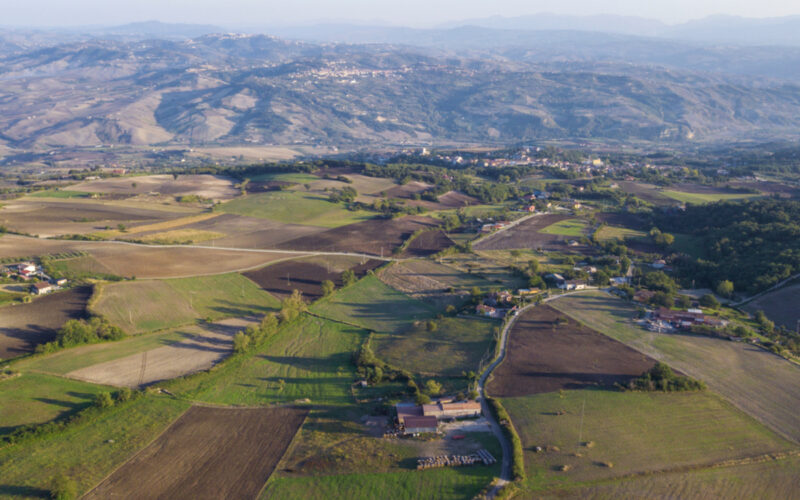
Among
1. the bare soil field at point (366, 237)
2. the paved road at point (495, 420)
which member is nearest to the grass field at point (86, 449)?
the paved road at point (495, 420)

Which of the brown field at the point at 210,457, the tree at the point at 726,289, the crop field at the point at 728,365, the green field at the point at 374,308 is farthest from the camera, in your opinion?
the tree at the point at 726,289

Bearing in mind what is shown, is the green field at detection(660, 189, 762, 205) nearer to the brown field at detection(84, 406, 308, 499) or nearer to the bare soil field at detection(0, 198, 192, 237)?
the bare soil field at detection(0, 198, 192, 237)

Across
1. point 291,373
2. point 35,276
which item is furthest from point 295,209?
point 291,373

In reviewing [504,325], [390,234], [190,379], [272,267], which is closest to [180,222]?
[272,267]

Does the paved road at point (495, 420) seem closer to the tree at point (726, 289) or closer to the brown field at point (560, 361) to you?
the brown field at point (560, 361)

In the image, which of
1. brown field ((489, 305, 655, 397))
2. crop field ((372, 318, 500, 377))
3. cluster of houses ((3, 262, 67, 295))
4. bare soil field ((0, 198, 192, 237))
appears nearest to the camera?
brown field ((489, 305, 655, 397))

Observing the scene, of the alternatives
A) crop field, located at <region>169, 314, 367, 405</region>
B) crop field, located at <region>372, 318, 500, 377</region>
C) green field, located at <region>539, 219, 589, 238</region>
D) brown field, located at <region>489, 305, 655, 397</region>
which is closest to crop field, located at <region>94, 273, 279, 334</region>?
crop field, located at <region>169, 314, 367, 405</region>

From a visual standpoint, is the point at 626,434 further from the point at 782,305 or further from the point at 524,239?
the point at 524,239
